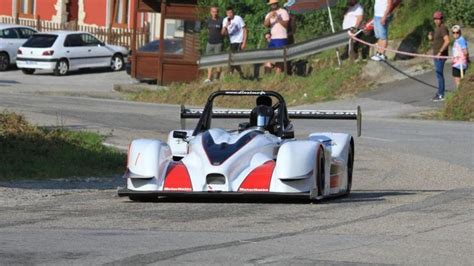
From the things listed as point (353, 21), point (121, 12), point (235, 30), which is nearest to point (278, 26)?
point (353, 21)

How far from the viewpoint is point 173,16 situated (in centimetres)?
3866

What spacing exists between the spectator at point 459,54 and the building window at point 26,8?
3037 centimetres

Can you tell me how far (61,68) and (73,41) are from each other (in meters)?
1.17

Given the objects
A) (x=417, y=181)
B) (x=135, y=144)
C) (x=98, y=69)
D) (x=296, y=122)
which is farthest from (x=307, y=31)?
(x=135, y=144)

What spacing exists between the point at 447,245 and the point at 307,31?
25178 millimetres

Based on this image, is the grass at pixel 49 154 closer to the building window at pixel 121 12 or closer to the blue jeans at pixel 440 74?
the blue jeans at pixel 440 74

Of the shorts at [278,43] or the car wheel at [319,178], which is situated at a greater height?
the shorts at [278,43]

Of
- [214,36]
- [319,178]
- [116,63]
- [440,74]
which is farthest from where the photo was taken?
[116,63]

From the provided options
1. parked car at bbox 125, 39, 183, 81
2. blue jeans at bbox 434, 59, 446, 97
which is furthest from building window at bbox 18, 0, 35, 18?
blue jeans at bbox 434, 59, 446, 97

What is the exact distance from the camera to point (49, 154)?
61.2 ft

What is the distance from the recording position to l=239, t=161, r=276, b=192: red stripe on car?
13.4m

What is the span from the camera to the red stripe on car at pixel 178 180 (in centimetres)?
1345

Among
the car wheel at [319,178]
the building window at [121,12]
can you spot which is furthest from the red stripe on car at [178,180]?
the building window at [121,12]

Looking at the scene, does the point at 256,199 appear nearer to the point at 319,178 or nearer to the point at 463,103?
the point at 319,178
